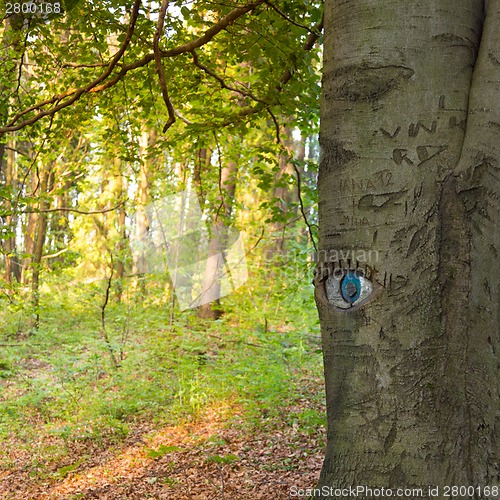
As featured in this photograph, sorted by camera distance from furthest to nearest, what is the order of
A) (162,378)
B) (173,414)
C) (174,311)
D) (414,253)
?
(174,311)
(162,378)
(173,414)
(414,253)

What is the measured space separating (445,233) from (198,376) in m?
5.95

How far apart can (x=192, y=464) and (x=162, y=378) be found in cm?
291

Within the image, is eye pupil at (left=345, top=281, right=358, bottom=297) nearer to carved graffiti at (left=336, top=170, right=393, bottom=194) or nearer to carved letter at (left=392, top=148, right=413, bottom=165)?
carved graffiti at (left=336, top=170, right=393, bottom=194)

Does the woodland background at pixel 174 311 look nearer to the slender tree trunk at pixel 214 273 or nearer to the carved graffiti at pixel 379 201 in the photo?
the slender tree trunk at pixel 214 273

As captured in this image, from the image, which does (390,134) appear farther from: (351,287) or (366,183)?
(351,287)

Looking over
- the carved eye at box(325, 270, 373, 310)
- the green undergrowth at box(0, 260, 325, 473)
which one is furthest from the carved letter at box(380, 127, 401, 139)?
the green undergrowth at box(0, 260, 325, 473)

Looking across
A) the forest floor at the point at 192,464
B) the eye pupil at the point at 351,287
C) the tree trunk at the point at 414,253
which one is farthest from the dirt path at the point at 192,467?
the eye pupil at the point at 351,287

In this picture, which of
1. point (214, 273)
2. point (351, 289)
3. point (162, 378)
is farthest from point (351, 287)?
point (214, 273)

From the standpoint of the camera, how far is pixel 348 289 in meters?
1.96

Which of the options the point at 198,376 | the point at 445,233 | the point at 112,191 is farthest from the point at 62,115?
the point at 112,191

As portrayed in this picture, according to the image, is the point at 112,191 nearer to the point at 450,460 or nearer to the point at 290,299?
the point at 290,299

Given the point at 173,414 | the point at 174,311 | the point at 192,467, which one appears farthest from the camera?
the point at 174,311

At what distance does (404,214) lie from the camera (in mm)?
1904

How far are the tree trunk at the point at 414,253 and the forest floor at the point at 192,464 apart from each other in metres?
2.12
